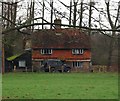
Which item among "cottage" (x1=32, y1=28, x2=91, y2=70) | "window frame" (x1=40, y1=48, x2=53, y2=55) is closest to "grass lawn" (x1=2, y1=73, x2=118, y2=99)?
"cottage" (x1=32, y1=28, x2=91, y2=70)

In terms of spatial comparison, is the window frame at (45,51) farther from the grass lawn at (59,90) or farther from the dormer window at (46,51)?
the grass lawn at (59,90)

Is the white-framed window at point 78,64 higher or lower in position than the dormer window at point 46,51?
lower

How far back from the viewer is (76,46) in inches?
3029

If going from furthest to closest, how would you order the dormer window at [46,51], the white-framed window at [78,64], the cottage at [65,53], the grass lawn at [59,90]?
1. the dormer window at [46,51]
2. the cottage at [65,53]
3. the white-framed window at [78,64]
4. the grass lawn at [59,90]

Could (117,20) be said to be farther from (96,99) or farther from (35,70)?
(35,70)

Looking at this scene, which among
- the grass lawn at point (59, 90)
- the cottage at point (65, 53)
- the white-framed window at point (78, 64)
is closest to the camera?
the grass lawn at point (59, 90)

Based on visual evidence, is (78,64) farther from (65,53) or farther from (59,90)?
(59,90)

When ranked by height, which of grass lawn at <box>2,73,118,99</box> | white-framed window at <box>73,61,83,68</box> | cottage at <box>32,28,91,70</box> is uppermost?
cottage at <box>32,28,91,70</box>

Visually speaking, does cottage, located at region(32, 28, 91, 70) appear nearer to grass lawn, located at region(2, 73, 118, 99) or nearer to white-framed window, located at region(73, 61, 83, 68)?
white-framed window, located at region(73, 61, 83, 68)

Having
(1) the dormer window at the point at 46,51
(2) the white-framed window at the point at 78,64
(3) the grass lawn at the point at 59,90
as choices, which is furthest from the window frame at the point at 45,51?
(3) the grass lawn at the point at 59,90

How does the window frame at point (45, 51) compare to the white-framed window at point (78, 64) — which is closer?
the white-framed window at point (78, 64)

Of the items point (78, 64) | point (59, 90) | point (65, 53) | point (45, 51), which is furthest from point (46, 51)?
point (59, 90)

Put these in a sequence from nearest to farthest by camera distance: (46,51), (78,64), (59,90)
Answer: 1. (59,90)
2. (78,64)
3. (46,51)

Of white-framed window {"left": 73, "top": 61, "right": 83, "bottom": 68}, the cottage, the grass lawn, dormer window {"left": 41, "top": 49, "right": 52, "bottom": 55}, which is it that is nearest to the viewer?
the grass lawn
